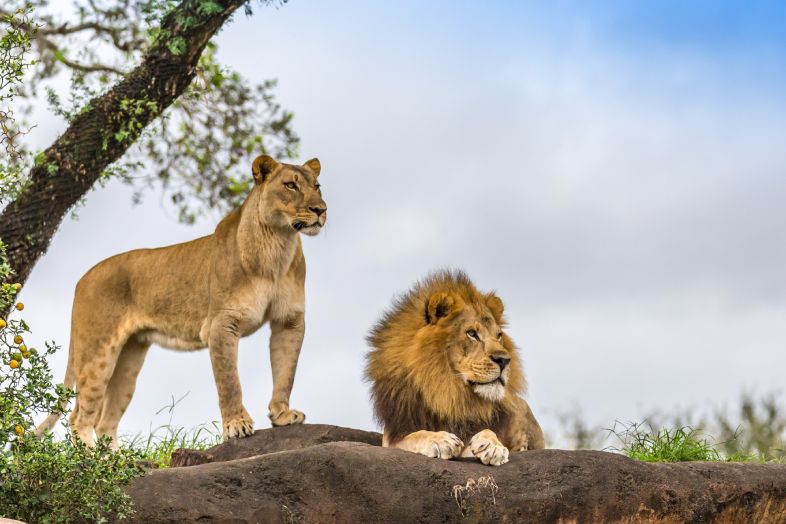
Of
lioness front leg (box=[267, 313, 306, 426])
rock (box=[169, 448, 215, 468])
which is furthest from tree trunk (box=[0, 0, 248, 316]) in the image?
rock (box=[169, 448, 215, 468])

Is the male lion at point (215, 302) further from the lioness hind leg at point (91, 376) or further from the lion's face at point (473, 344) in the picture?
the lion's face at point (473, 344)

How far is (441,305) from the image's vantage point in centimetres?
571

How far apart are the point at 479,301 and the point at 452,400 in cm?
53

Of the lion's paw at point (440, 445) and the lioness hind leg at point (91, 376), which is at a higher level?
the lioness hind leg at point (91, 376)

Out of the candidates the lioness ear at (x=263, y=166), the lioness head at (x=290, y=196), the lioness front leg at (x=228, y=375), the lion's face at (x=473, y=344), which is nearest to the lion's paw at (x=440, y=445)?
the lion's face at (x=473, y=344)

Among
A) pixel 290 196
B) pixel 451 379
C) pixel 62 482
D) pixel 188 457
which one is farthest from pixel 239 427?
pixel 62 482

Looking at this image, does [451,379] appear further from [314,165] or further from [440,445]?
[314,165]

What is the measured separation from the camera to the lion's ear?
571cm

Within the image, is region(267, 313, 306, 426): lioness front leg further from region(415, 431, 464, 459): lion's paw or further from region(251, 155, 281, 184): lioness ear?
region(415, 431, 464, 459): lion's paw

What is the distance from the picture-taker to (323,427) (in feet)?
22.4

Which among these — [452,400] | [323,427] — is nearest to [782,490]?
[452,400]

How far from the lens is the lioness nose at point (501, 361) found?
5.53 meters

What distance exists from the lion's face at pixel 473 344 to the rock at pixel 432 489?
1.20 feet

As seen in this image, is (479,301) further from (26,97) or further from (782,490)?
(26,97)
